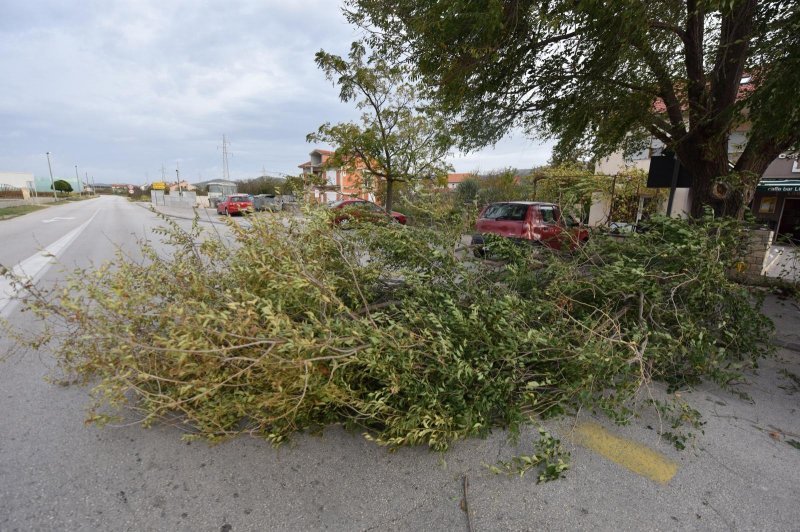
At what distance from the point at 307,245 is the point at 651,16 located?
4.58 metres

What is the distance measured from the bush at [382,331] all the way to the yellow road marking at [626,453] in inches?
8.9

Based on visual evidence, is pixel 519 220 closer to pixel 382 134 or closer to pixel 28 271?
pixel 382 134

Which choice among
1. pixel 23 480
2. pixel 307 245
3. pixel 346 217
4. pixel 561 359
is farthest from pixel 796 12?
pixel 23 480

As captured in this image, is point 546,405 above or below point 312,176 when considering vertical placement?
below

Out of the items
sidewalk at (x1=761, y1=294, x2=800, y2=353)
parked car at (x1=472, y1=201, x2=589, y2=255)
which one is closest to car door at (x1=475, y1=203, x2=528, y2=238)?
parked car at (x1=472, y1=201, x2=589, y2=255)

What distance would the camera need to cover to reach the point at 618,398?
8.41 feet

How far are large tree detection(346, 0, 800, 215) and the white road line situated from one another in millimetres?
4759

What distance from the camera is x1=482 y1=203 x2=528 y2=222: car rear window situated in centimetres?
821

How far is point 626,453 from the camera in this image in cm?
253

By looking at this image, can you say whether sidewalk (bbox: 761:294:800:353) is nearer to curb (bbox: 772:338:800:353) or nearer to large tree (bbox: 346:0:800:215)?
curb (bbox: 772:338:800:353)

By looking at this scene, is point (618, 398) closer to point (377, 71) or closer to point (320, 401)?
point (320, 401)

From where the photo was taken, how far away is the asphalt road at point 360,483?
1964 mm

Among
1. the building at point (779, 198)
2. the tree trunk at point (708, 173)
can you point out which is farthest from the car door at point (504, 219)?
the building at point (779, 198)

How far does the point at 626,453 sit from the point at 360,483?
182 cm
